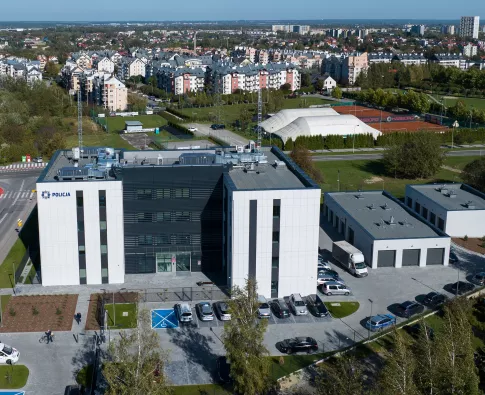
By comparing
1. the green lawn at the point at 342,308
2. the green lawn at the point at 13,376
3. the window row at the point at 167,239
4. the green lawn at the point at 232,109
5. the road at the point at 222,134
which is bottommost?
the green lawn at the point at 13,376

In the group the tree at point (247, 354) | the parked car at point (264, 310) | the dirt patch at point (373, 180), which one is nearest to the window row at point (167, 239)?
the parked car at point (264, 310)

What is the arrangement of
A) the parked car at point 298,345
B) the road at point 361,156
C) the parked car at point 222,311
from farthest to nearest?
the road at point 361,156 < the parked car at point 222,311 < the parked car at point 298,345

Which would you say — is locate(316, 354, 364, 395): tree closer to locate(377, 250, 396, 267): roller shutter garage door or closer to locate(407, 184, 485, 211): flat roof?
locate(377, 250, 396, 267): roller shutter garage door

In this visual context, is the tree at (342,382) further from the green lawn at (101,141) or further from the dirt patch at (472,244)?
the green lawn at (101,141)

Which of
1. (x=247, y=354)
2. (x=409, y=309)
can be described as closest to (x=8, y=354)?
(x=247, y=354)

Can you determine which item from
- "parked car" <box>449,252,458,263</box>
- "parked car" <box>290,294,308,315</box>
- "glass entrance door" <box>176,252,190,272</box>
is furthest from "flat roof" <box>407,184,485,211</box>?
"glass entrance door" <box>176,252,190,272</box>
